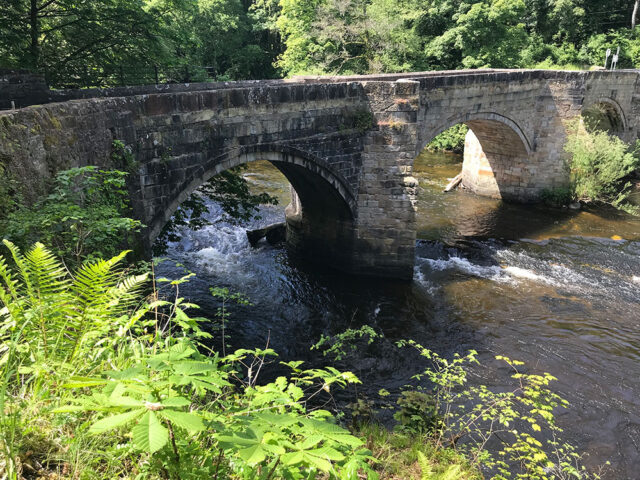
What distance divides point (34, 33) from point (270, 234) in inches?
300

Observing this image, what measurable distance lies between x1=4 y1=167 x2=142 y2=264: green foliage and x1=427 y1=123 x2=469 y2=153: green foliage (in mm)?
21233

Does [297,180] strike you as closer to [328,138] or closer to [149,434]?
[328,138]

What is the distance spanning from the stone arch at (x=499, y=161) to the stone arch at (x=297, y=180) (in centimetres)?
777

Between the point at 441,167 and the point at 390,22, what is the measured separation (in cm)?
754

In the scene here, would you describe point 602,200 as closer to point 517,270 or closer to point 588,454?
point 517,270

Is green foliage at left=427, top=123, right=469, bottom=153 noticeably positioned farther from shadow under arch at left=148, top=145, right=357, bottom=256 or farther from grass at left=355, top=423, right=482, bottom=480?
grass at left=355, top=423, right=482, bottom=480

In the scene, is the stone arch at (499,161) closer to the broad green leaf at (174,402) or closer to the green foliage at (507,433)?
the green foliage at (507,433)

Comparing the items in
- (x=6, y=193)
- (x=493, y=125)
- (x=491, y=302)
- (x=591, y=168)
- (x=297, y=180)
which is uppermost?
(x=6, y=193)

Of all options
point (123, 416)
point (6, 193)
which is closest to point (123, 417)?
point (123, 416)

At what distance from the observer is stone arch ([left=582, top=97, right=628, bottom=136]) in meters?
19.1

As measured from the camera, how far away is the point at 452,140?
2425 centimetres

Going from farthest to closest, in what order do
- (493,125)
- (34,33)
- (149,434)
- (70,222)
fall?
1. (493,125)
2. (34,33)
3. (70,222)
4. (149,434)

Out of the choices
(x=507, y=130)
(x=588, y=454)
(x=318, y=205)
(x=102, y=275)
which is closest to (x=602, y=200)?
(x=507, y=130)

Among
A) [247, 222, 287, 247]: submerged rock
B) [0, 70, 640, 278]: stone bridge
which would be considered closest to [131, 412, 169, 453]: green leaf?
[0, 70, 640, 278]: stone bridge
